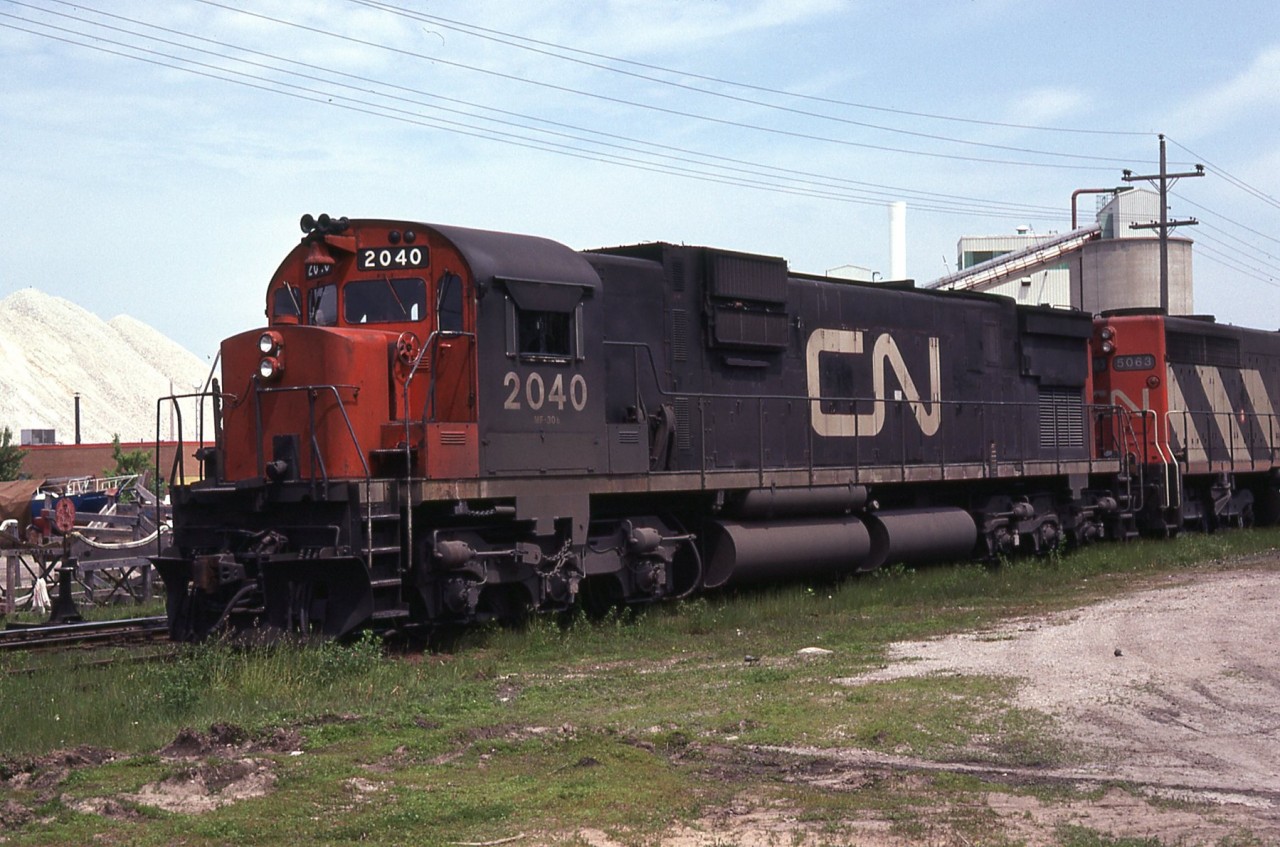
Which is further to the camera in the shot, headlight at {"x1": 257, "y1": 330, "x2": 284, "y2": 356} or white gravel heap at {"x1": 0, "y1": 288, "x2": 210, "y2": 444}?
white gravel heap at {"x1": 0, "y1": 288, "x2": 210, "y2": 444}

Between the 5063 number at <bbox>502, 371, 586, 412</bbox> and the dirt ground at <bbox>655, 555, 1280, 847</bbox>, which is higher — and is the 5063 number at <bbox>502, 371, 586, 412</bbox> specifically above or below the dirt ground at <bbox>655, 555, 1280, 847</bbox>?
above

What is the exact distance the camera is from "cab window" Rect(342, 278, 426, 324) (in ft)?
41.0

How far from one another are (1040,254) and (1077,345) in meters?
38.1

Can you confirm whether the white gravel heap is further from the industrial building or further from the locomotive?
the locomotive

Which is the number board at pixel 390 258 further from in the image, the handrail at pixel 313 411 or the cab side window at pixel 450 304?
the handrail at pixel 313 411

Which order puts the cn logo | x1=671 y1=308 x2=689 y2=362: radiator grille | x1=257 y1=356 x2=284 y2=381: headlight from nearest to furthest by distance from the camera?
x1=257 y1=356 x2=284 y2=381: headlight < x1=671 y1=308 x2=689 y2=362: radiator grille < the cn logo

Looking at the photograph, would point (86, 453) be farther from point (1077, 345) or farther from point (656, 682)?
point (656, 682)

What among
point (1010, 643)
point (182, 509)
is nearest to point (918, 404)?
point (1010, 643)

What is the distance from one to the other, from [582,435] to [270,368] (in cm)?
299

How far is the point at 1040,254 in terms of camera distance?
192 feet

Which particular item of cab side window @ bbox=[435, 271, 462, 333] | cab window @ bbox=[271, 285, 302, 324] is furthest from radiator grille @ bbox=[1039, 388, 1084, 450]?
cab window @ bbox=[271, 285, 302, 324]

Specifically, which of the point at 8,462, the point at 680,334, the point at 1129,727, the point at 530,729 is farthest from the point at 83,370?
the point at 1129,727

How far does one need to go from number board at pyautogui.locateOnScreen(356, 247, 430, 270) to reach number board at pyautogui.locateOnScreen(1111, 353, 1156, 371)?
596 inches

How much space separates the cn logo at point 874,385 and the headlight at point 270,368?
707 cm
